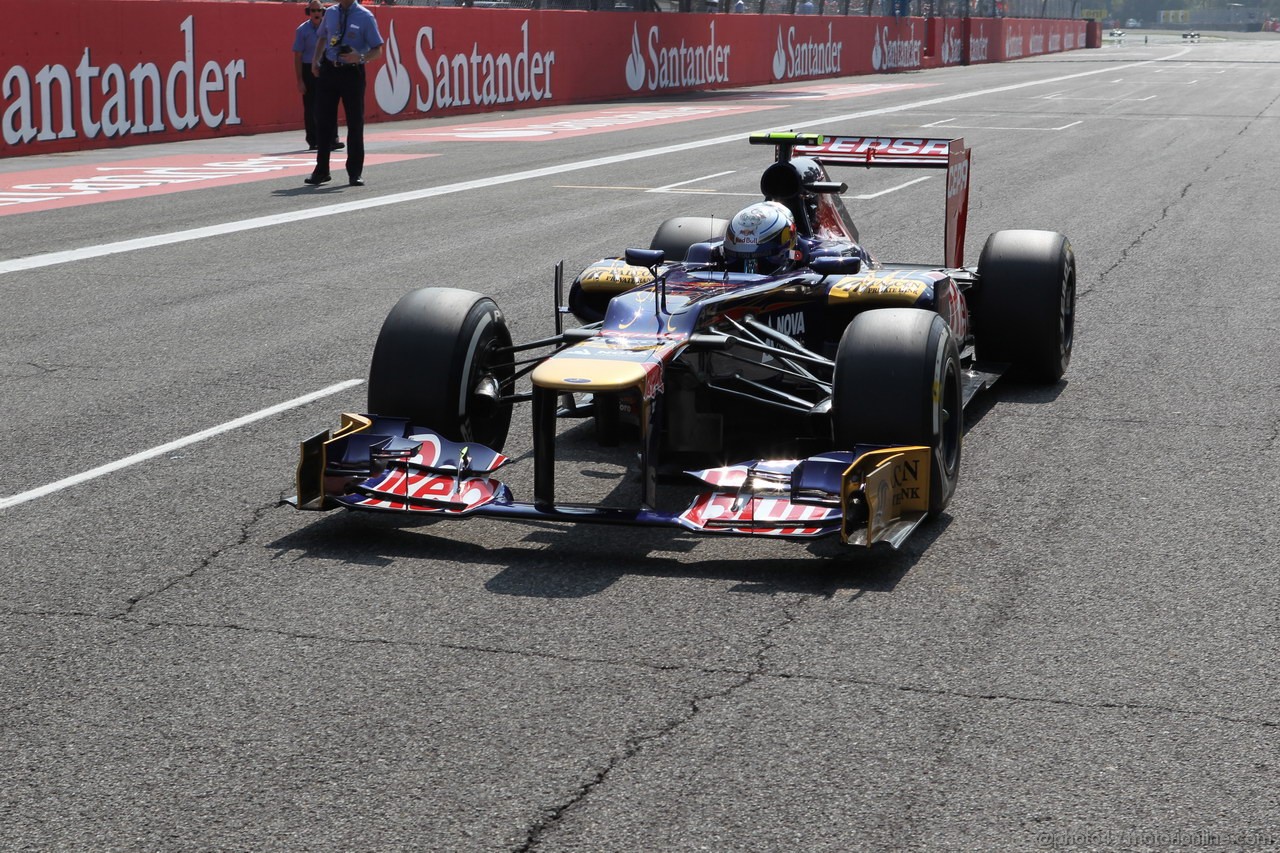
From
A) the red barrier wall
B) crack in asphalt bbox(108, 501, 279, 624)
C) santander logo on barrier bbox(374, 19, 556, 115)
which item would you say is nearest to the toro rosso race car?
crack in asphalt bbox(108, 501, 279, 624)

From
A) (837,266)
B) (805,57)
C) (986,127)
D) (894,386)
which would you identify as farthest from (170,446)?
(805,57)

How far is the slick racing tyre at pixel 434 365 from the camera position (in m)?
6.11

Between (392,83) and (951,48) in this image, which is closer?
(392,83)

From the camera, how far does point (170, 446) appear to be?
704cm

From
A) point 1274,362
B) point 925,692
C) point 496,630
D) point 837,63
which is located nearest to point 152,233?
point 1274,362

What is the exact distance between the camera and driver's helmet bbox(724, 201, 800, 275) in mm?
6914

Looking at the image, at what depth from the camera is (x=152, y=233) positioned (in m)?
14.4

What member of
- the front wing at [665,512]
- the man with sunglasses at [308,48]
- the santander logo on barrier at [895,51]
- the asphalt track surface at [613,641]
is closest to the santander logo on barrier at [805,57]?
the santander logo on barrier at [895,51]

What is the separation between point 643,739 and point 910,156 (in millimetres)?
5010

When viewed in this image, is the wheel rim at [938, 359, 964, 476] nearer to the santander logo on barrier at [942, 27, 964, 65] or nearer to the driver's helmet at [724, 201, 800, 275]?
the driver's helmet at [724, 201, 800, 275]

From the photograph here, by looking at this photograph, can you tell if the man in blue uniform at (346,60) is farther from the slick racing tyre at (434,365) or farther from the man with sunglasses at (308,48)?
the slick racing tyre at (434,365)

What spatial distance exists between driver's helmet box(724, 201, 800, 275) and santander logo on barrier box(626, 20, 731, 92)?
1175 inches

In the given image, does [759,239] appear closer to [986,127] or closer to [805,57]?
[986,127]

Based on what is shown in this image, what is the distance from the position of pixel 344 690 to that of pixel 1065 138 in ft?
75.1
